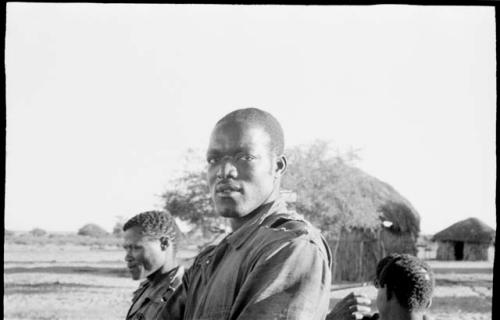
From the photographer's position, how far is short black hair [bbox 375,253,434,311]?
2.59 m

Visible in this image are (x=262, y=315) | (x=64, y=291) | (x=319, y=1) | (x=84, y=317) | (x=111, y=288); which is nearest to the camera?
(x=262, y=315)

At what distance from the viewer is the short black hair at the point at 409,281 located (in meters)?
2.59

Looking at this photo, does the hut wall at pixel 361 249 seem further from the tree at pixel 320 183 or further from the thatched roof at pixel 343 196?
the tree at pixel 320 183

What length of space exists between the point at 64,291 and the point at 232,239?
1158cm

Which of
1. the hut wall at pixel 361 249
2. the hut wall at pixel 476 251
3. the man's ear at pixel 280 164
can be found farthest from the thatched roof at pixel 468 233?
the man's ear at pixel 280 164

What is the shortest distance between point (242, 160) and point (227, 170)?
5 cm

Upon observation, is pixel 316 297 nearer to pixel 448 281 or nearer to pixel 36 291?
pixel 36 291

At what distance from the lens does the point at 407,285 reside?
8.56 ft

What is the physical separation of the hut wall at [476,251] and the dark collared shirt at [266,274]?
20999mm

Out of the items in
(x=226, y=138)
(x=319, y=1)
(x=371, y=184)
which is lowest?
(x=371, y=184)

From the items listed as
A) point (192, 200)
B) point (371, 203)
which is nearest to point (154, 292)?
point (192, 200)

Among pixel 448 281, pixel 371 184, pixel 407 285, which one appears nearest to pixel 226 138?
pixel 407 285

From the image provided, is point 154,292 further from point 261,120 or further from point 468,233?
point 468,233

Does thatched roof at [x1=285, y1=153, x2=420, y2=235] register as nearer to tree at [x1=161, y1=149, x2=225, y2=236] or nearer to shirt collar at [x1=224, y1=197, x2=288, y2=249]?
tree at [x1=161, y1=149, x2=225, y2=236]
